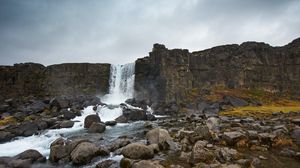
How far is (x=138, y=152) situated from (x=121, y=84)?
2003 inches

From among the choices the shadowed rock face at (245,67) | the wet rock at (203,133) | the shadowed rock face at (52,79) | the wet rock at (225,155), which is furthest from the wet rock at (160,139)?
the shadowed rock face at (52,79)

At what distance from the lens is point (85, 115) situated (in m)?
40.5

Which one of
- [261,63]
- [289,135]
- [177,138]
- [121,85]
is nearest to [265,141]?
[289,135]

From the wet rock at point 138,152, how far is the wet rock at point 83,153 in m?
1.98

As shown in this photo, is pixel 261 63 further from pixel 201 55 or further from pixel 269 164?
pixel 269 164

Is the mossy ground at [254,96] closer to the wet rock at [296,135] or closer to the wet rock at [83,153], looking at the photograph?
the wet rock at [296,135]

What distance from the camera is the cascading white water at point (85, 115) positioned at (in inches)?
854

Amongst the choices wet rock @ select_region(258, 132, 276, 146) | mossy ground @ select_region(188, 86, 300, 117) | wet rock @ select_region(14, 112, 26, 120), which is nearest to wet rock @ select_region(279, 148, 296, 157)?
wet rock @ select_region(258, 132, 276, 146)

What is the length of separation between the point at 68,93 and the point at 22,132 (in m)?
46.0

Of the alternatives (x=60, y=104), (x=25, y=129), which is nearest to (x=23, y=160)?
(x=25, y=129)

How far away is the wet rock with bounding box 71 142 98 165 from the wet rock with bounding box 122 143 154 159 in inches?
77.8

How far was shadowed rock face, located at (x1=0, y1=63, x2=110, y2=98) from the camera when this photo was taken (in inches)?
2805

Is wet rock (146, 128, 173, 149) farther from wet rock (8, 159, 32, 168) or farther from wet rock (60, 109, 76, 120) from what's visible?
wet rock (60, 109, 76, 120)

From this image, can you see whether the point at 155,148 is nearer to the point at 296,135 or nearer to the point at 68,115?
the point at 296,135
